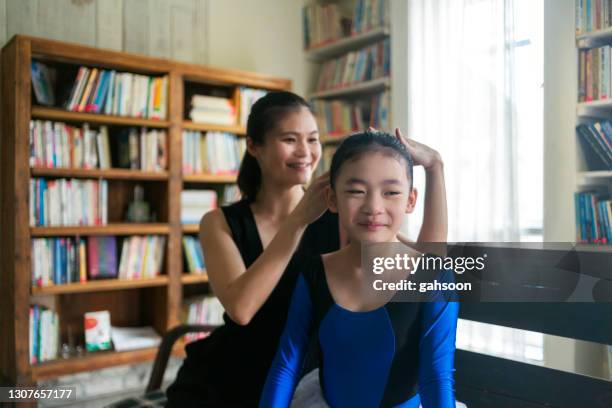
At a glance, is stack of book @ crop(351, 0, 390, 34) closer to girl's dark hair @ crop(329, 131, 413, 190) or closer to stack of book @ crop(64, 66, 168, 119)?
stack of book @ crop(64, 66, 168, 119)

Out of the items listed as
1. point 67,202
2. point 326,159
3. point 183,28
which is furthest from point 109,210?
point 326,159

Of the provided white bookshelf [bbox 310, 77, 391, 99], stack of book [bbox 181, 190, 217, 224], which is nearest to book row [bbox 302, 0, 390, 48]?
white bookshelf [bbox 310, 77, 391, 99]

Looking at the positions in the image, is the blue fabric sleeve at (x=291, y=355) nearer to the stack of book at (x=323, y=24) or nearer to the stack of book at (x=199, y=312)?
the stack of book at (x=199, y=312)

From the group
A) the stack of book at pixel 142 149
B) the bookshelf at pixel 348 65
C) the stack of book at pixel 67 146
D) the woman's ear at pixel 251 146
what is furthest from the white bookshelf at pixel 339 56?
the woman's ear at pixel 251 146

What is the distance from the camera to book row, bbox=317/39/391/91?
300cm

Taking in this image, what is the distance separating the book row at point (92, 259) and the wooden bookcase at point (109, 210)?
5 centimetres

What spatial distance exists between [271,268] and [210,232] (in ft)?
1.23

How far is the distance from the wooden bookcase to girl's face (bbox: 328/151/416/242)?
211 cm

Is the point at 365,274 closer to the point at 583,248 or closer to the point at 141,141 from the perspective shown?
the point at 583,248

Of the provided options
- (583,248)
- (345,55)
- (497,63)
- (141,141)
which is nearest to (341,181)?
(583,248)

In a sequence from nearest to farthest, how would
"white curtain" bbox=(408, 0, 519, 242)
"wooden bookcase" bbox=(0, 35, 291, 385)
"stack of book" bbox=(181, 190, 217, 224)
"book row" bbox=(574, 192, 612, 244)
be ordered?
"book row" bbox=(574, 192, 612, 244)
"white curtain" bbox=(408, 0, 519, 242)
"wooden bookcase" bbox=(0, 35, 291, 385)
"stack of book" bbox=(181, 190, 217, 224)

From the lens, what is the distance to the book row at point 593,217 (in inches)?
43.9

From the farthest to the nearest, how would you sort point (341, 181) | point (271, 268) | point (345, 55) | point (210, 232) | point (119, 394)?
point (345, 55), point (119, 394), point (210, 232), point (271, 268), point (341, 181)

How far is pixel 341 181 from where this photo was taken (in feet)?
2.31
